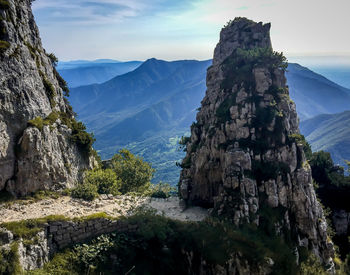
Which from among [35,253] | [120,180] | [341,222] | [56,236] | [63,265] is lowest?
[341,222]

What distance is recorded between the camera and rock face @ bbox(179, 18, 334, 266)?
29.4 meters

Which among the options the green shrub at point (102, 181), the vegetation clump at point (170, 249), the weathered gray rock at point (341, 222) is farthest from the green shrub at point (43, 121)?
the weathered gray rock at point (341, 222)

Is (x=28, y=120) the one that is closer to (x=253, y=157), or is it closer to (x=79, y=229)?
(x=79, y=229)

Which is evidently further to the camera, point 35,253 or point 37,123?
point 37,123

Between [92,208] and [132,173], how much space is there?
17510mm

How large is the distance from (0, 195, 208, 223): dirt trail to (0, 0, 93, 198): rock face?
8.53 ft

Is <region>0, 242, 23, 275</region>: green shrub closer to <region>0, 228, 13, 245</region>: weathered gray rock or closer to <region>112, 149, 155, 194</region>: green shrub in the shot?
<region>0, 228, 13, 245</region>: weathered gray rock

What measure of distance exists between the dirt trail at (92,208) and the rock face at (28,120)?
2.60m

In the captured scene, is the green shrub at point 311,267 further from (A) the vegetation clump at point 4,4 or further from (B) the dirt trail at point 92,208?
(A) the vegetation clump at point 4,4

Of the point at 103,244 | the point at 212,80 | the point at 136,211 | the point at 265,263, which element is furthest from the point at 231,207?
the point at 212,80

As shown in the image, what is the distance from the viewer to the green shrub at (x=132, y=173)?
1727 inches

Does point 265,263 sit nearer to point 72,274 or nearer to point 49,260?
point 72,274

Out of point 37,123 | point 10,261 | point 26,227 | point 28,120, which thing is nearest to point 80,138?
point 37,123

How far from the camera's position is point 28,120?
2939cm
